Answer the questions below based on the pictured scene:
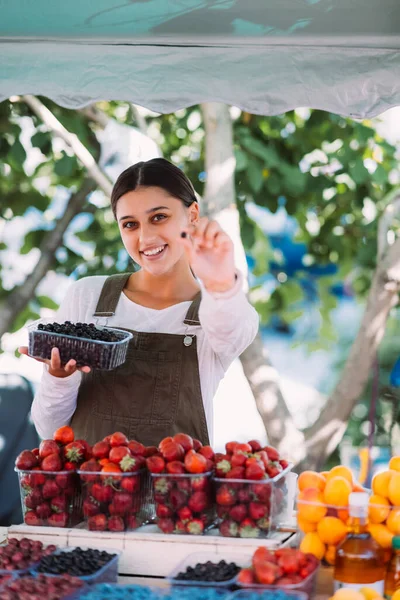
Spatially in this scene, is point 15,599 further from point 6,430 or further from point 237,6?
point 6,430

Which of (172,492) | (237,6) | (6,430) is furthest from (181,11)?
(6,430)

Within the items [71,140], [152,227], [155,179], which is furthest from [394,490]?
[71,140]

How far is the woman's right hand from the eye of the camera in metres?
2.10

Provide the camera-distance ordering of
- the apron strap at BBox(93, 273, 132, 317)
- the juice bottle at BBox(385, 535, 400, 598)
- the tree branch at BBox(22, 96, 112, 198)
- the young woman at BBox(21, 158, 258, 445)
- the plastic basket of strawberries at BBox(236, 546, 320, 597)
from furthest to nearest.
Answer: the tree branch at BBox(22, 96, 112, 198), the apron strap at BBox(93, 273, 132, 317), the young woman at BBox(21, 158, 258, 445), the juice bottle at BBox(385, 535, 400, 598), the plastic basket of strawberries at BBox(236, 546, 320, 597)

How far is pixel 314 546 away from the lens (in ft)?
5.70

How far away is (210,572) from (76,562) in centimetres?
29

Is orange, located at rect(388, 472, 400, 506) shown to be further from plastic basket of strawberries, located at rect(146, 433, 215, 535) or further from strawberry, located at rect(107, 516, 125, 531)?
strawberry, located at rect(107, 516, 125, 531)

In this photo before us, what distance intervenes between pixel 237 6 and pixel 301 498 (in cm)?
132

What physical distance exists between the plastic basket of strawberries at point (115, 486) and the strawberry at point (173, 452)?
2.4 inches

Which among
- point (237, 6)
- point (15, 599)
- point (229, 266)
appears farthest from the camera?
point (237, 6)

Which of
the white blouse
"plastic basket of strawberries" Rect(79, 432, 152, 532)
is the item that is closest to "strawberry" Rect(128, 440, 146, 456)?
"plastic basket of strawberries" Rect(79, 432, 152, 532)

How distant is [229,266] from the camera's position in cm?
193

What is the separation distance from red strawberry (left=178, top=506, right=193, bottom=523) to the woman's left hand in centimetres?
52

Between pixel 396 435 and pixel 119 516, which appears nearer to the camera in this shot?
pixel 119 516
